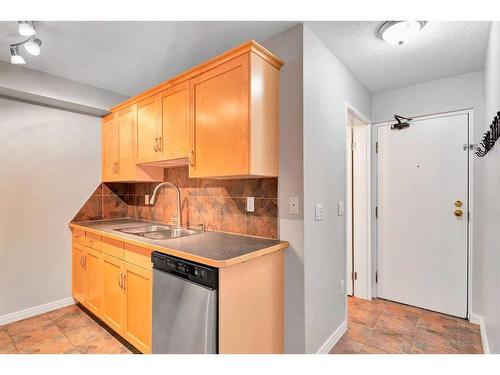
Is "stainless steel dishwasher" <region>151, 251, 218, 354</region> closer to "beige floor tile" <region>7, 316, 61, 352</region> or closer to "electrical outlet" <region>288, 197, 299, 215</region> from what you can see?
"electrical outlet" <region>288, 197, 299, 215</region>

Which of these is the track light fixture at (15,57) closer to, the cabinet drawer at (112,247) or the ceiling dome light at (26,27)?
the ceiling dome light at (26,27)

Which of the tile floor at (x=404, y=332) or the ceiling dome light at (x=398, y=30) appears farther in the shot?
the tile floor at (x=404, y=332)

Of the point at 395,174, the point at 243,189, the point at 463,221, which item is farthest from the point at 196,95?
the point at 463,221

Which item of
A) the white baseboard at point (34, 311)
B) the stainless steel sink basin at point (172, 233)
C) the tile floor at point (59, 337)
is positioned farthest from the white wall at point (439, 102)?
the white baseboard at point (34, 311)

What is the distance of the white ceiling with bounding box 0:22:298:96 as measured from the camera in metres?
1.83

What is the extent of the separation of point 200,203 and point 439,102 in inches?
99.5

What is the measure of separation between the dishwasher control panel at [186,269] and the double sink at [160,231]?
0.63m

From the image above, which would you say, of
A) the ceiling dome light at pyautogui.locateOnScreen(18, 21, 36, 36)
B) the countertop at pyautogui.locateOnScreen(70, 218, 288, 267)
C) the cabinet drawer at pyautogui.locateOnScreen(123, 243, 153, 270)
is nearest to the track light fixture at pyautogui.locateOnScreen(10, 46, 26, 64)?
the ceiling dome light at pyautogui.locateOnScreen(18, 21, 36, 36)

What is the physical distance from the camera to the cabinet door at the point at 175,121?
2.08 m

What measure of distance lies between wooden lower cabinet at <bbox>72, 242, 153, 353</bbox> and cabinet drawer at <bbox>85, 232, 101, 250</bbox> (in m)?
0.05

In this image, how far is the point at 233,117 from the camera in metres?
1.74
